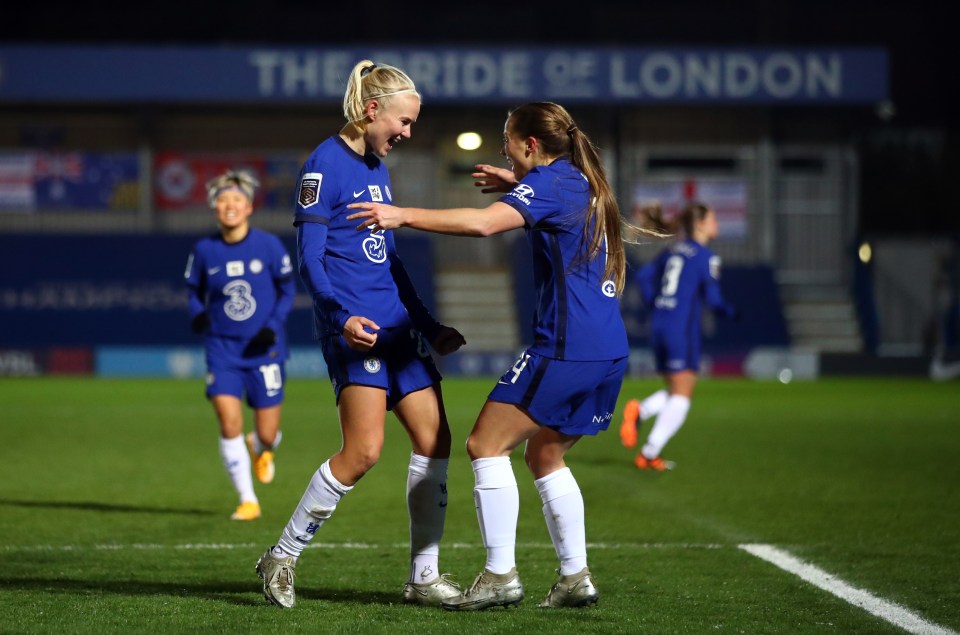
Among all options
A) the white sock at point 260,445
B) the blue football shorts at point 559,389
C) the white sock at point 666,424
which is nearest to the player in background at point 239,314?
the white sock at point 260,445

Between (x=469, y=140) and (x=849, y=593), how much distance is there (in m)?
25.8

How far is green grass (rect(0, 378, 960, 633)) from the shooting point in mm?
5324

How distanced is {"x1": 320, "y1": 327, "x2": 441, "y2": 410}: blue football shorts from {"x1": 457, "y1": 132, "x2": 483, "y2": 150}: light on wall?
25.9 meters

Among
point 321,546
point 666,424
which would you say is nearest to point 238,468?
point 321,546

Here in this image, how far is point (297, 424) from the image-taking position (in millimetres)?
15609

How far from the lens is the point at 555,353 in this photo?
5.16m

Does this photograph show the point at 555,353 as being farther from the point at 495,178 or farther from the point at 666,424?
the point at 666,424

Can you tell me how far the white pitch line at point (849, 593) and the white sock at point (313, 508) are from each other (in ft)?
6.98

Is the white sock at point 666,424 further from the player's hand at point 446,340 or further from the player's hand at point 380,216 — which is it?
the player's hand at point 380,216

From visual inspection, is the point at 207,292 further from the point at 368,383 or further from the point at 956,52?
the point at 956,52

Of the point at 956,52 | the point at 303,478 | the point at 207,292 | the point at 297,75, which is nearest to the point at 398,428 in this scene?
the point at 303,478

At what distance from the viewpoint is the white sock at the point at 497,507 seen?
17.4ft

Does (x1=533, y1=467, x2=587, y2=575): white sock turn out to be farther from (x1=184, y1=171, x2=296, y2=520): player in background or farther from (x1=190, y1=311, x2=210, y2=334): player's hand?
(x1=190, y1=311, x2=210, y2=334): player's hand

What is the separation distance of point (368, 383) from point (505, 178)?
0.99 m
